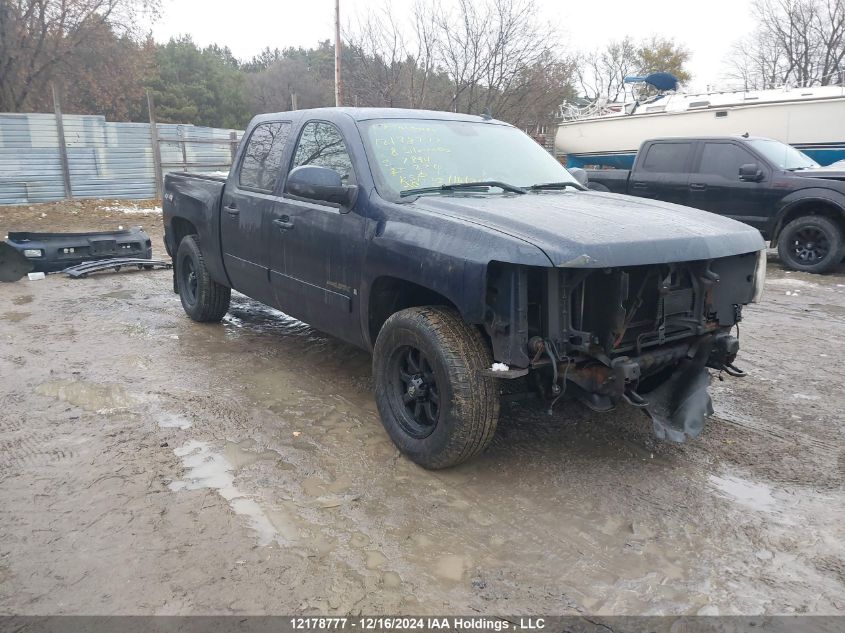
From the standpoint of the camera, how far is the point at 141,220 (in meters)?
16.2

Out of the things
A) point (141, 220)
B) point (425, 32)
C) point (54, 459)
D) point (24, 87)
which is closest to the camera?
point (54, 459)

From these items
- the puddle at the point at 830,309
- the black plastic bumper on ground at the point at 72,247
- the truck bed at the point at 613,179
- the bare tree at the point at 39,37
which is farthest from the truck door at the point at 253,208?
the bare tree at the point at 39,37

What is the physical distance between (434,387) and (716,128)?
47.0 feet

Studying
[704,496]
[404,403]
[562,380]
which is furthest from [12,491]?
[704,496]

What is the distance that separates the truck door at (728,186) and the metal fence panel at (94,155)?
44.9 ft

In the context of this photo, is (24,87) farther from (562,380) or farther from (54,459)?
(562,380)

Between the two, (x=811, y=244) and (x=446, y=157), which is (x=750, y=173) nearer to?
(x=811, y=244)

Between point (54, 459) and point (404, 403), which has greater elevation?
point (404, 403)

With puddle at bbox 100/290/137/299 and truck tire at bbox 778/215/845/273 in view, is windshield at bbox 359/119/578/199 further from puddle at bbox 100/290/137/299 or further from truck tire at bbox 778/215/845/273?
truck tire at bbox 778/215/845/273

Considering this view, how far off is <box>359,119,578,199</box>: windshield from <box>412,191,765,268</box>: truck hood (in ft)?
0.89

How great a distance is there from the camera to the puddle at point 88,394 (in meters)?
4.38

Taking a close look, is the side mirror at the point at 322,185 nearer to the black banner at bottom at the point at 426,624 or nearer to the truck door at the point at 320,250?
the truck door at the point at 320,250

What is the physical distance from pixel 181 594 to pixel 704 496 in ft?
8.01

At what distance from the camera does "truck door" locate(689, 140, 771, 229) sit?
378 inches
